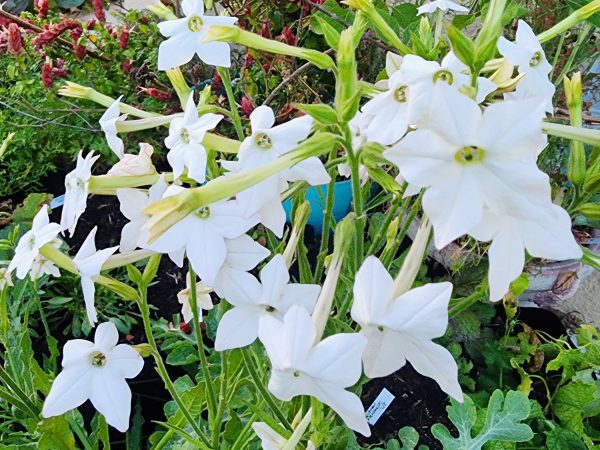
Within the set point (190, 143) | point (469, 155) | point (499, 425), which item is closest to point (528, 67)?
point (469, 155)

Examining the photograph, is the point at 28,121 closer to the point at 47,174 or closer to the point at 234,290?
the point at 47,174

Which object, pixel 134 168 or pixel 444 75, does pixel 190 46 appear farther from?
pixel 444 75

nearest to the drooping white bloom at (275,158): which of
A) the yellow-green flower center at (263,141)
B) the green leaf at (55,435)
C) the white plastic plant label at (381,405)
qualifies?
the yellow-green flower center at (263,141)

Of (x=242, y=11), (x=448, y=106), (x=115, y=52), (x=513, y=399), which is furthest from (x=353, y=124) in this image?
(x=115, y=52)

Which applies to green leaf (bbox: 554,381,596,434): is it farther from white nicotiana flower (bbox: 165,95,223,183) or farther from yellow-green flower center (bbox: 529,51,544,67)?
white nicotiana flower (bbox: 165,95,223,183)

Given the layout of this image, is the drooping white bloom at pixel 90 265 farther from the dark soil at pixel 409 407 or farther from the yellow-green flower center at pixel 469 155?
the dark soil at pixel 409 407
